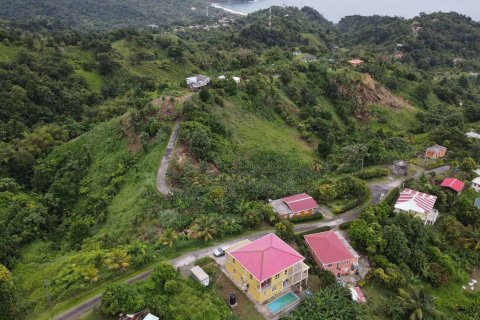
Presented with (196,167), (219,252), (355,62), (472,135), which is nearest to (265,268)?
(219,252)

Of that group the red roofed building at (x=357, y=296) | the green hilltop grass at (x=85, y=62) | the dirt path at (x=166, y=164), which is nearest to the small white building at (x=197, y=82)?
the dirt path at (x=166, y=164)

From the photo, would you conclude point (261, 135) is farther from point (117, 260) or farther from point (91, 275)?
point (91, 275)

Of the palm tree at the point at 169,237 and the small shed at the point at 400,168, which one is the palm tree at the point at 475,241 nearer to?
the small shed at the point at 400,168

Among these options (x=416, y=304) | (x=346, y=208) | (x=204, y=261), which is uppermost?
(x=346, y=208)

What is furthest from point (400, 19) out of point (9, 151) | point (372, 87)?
point (9, 151)

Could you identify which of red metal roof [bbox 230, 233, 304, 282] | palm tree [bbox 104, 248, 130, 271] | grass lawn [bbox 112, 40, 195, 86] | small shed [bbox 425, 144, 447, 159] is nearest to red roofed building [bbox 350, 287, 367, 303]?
red metal roof [bbox 230, 233, 304, 282]

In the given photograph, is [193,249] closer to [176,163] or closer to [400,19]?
[176,163]
